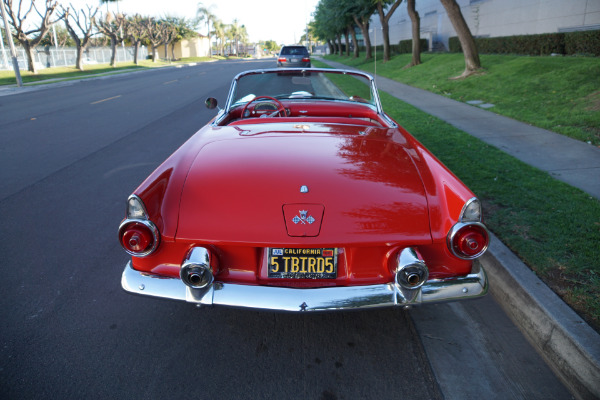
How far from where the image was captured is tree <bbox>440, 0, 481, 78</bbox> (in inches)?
579

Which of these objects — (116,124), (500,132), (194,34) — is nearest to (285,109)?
(500,132)

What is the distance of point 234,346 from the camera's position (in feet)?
8.64

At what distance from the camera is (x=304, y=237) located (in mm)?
2234

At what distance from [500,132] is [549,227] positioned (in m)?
4.55

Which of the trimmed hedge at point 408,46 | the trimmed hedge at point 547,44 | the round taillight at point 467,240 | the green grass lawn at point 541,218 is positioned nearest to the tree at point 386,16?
the trimmed hedge at point 408,46

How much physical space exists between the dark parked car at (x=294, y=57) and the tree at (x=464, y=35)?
831 centimetres

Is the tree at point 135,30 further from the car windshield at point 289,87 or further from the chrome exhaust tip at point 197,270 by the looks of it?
the chrome exhaust tip at point 197,270

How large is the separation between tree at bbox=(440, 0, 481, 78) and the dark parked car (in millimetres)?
8311

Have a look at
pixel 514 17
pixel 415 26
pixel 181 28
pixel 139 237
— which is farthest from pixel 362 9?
pixel 181 28

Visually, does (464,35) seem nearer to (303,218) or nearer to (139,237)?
(303,218)

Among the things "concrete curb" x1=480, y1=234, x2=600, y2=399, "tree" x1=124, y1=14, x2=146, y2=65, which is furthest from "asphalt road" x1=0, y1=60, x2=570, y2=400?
A: "tree" x1=124, y1=14, x2=146, y2=65

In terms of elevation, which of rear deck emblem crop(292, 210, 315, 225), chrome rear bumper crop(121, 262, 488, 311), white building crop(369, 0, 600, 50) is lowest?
chrome rear bumper crop(121, 262, 488, 311)

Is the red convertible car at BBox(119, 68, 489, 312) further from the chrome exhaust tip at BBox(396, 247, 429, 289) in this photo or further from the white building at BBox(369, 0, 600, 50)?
the white building at BBox(369, 0, 600, 50)

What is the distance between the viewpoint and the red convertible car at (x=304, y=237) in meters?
2.25
